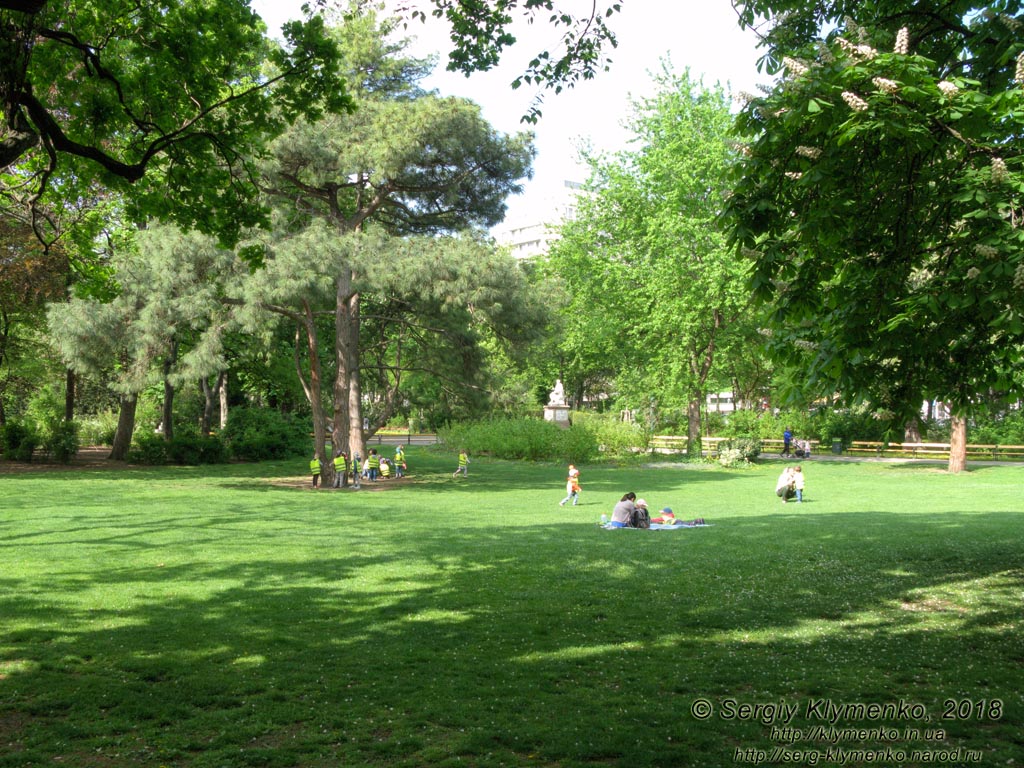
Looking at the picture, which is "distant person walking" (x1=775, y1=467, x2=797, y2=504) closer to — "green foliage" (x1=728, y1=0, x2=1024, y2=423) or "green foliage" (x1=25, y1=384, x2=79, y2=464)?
"green foliage" (x1=728, y1=0, x2=1024, y2=423)

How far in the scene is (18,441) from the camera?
31.3 meters

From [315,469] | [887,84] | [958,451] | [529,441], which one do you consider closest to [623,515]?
[887,84]

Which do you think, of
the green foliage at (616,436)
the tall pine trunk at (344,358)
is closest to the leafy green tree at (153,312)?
the tall pine trunk at (344,358)

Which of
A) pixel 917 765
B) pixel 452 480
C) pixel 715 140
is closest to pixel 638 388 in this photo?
pixel 715 140

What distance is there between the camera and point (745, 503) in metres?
21.8

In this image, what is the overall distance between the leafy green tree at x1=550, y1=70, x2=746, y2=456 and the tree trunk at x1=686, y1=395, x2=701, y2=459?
5cm

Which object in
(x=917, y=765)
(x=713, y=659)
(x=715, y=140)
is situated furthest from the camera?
(x=715, y=140)

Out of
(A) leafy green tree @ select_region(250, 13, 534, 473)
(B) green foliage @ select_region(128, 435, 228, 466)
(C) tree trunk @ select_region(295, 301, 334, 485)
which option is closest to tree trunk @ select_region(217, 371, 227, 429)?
(B) green foliage @ select_region(128, 435, 228, 466)

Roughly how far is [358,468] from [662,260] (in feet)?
62.8

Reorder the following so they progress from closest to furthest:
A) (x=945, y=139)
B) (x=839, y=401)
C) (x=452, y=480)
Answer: (x=945, y=139) → (x=839, y=401) → (x=452, y=480)

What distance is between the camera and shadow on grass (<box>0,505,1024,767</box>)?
16.6ft

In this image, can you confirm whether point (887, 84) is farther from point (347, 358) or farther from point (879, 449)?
point (879, 449)

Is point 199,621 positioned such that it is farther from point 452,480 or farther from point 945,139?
point 452,480

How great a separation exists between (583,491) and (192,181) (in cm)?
1843
